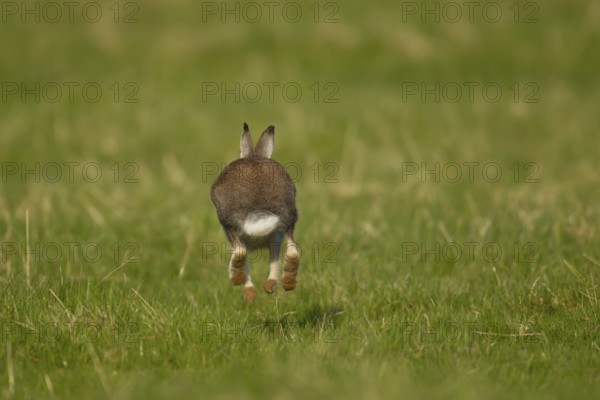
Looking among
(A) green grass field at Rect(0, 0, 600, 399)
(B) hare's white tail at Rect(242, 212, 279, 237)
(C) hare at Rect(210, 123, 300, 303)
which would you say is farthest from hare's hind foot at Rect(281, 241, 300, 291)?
(A) green grass field at Rect(0, 0, 600, 399)

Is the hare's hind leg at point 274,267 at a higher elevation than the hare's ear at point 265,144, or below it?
below

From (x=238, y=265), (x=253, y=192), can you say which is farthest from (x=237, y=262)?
(x=253, y=192)

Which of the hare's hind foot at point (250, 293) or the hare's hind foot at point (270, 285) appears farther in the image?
the hare's hind foot at point (250, 293)

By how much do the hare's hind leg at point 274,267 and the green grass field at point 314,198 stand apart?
382 millimetres

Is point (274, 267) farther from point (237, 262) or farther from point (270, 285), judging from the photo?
point (237, 262)

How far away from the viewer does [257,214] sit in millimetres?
4879

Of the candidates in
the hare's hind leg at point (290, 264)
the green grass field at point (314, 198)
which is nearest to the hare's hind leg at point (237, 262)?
the hare's hind leg at point (290, 264)

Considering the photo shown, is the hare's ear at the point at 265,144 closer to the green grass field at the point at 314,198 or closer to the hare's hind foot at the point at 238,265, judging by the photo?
Answer: the hare's hind foot at the point at 238,265

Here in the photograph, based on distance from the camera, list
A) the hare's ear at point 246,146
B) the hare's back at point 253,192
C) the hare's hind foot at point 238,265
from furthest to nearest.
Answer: the hare's ear at point 246,146
the hare's back at point 253,192
the hare's hind foot at point 238,265

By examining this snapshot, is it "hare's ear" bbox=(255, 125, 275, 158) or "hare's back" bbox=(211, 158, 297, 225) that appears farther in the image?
"hare's ear" bbox=(255, 125, 275, 158)

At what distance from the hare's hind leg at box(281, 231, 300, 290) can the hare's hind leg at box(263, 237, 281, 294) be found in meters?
0.06

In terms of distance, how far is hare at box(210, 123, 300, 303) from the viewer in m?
4.87

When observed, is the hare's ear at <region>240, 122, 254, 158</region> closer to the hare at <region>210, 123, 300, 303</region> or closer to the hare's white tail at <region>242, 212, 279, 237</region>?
the hare at <region>210, 123, 300, 303</region>

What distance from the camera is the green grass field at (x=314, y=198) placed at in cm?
501
